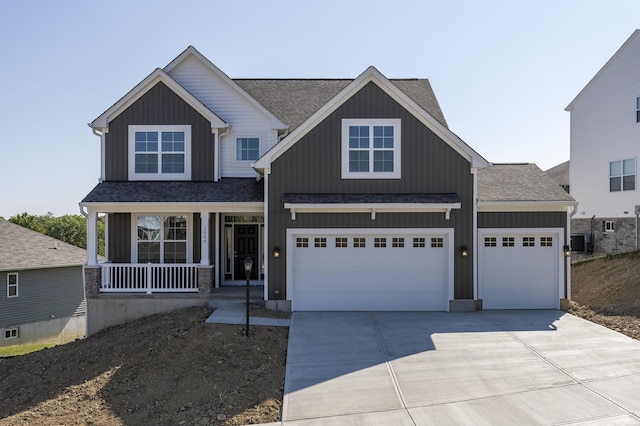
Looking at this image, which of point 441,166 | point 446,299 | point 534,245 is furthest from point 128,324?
point 534,245

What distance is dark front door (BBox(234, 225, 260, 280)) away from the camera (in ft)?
49.1

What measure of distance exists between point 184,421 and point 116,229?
9.22m

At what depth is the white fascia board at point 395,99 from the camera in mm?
12625

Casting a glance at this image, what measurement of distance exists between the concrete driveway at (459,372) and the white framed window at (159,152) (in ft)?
21.7

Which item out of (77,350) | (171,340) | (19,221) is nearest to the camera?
(171,340)

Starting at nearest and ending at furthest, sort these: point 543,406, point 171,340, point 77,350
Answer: point 543,406, point 171,340, point 77,350

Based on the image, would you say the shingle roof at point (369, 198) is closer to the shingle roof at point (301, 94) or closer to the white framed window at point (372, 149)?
the white framed window at point (372, 149)

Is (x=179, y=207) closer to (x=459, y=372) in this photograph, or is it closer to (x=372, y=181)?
(x=372, y=181)

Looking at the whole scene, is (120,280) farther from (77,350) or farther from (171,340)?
(171,340)

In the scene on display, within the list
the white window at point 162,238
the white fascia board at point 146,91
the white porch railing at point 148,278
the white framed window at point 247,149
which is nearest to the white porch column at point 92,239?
the white porch railing at point 148,278

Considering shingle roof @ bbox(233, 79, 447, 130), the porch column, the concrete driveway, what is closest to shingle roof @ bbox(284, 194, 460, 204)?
the porch column

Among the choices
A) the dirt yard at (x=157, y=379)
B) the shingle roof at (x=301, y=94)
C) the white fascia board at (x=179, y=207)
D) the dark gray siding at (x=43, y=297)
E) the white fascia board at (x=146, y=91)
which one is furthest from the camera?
the dark gray siding at (x=43, y=297)

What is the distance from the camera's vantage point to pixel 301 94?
57.8ft

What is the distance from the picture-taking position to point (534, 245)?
13.1m
